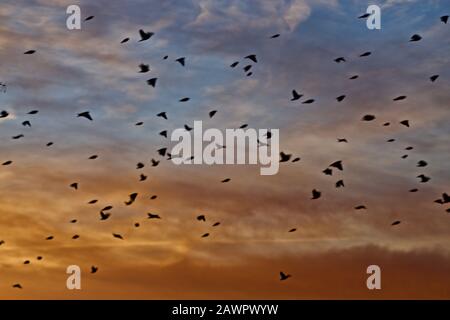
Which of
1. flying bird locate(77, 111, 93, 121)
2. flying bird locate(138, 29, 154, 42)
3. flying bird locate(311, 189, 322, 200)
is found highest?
flying bird locate(138, 29, 154, 42)

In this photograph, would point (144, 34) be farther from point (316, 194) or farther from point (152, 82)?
point (316, 194)

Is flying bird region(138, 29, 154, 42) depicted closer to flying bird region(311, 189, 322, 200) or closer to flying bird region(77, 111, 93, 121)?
flying bird region(77, 111, 93, 121)

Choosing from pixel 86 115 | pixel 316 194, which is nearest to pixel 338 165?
pixel 316 194

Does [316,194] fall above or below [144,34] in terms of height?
below

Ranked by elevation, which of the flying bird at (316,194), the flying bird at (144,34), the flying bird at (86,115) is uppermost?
the flying bird at (144,34)

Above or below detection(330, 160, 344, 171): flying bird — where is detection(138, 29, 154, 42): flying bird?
above

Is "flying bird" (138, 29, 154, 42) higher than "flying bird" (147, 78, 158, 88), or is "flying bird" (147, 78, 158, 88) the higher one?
"flying bird" (138, 29, 154, 42)

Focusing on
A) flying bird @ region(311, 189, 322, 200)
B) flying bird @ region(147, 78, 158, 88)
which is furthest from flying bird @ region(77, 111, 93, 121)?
flying bird @ region(311, 189, 322, 200)

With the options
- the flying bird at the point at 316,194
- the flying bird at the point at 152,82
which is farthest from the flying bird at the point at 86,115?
the flying bird at the point at 316,194

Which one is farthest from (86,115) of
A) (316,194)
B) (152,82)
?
(316,194)

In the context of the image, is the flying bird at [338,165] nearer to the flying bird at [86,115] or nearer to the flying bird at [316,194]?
the flying bird at [316,194]
